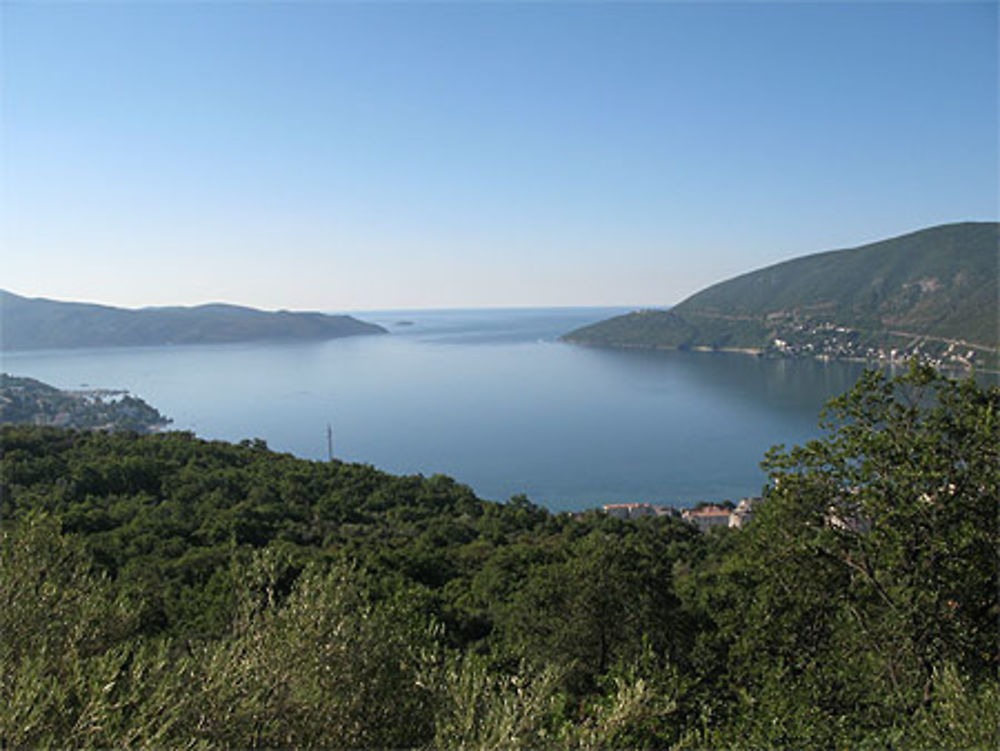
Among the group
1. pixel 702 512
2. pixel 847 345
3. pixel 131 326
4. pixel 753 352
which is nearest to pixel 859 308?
pixel 847 345

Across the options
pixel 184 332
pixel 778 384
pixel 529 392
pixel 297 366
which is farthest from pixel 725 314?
pixel 184 332

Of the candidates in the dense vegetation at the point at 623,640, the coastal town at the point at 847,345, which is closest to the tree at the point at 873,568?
the dense vegetation at the point at 623,640

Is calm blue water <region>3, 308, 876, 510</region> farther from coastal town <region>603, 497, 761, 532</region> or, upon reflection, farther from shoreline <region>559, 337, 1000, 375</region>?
coastal town <region>603, 497, 761, 532</region>

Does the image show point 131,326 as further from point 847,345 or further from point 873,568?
point 873,568

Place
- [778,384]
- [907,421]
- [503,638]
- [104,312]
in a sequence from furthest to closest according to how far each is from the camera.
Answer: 1. [104,312]
2. [778,384]
3. [503,638]
4. [907,421]

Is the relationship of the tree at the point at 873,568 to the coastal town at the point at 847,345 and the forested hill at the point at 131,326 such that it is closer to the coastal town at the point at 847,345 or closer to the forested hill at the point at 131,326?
the coastal town at the point at 847,345

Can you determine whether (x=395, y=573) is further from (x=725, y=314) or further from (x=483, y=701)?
(x=725, y=314)

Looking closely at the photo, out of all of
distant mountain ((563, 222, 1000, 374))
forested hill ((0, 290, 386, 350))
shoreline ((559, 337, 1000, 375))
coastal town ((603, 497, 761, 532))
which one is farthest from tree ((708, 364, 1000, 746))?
forested hill ((0, 290, 386, 350))
